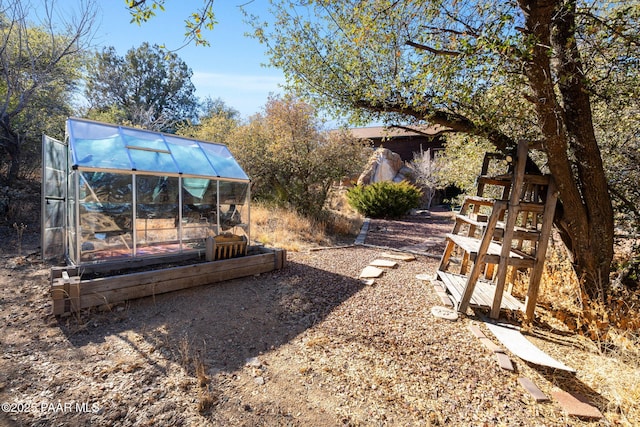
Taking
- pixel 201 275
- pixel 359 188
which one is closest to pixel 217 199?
pixel 201 275

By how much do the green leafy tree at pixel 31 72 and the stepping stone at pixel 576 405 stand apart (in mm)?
11618

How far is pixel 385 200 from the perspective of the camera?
45.4 ft

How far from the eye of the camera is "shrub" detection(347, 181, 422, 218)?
13.9 m

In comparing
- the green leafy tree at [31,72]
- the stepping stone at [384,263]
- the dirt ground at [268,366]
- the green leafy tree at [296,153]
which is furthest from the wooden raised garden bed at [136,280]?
the green leafy tree at [31,72]

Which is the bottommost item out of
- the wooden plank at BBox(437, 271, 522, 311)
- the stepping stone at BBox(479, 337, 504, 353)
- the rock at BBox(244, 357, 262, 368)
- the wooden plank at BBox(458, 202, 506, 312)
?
the rock at BBox(244, 357, 262, 368)

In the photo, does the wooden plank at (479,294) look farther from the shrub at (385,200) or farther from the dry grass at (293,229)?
the shrub at (385,200)

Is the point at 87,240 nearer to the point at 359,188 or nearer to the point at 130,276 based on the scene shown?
the point at 130,276

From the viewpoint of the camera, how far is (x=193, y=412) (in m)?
2.14

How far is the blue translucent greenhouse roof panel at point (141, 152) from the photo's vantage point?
14.9 ft

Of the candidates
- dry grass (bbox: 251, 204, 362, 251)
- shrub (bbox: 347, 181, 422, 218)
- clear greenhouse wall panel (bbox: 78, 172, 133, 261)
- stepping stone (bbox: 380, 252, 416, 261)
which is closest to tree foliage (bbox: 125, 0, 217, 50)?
clear greenhouse wall panel (bbox: 78, 172, 133, 261)

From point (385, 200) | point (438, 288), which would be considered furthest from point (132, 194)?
point (385, 200)

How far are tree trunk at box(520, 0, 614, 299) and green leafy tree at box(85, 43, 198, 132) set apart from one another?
961 inches

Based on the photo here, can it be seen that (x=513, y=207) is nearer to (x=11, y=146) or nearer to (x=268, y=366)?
(x=268, y=366)

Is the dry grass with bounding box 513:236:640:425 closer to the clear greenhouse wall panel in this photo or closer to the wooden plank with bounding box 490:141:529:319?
the wooden plank with bounding box 490:141:529:319
